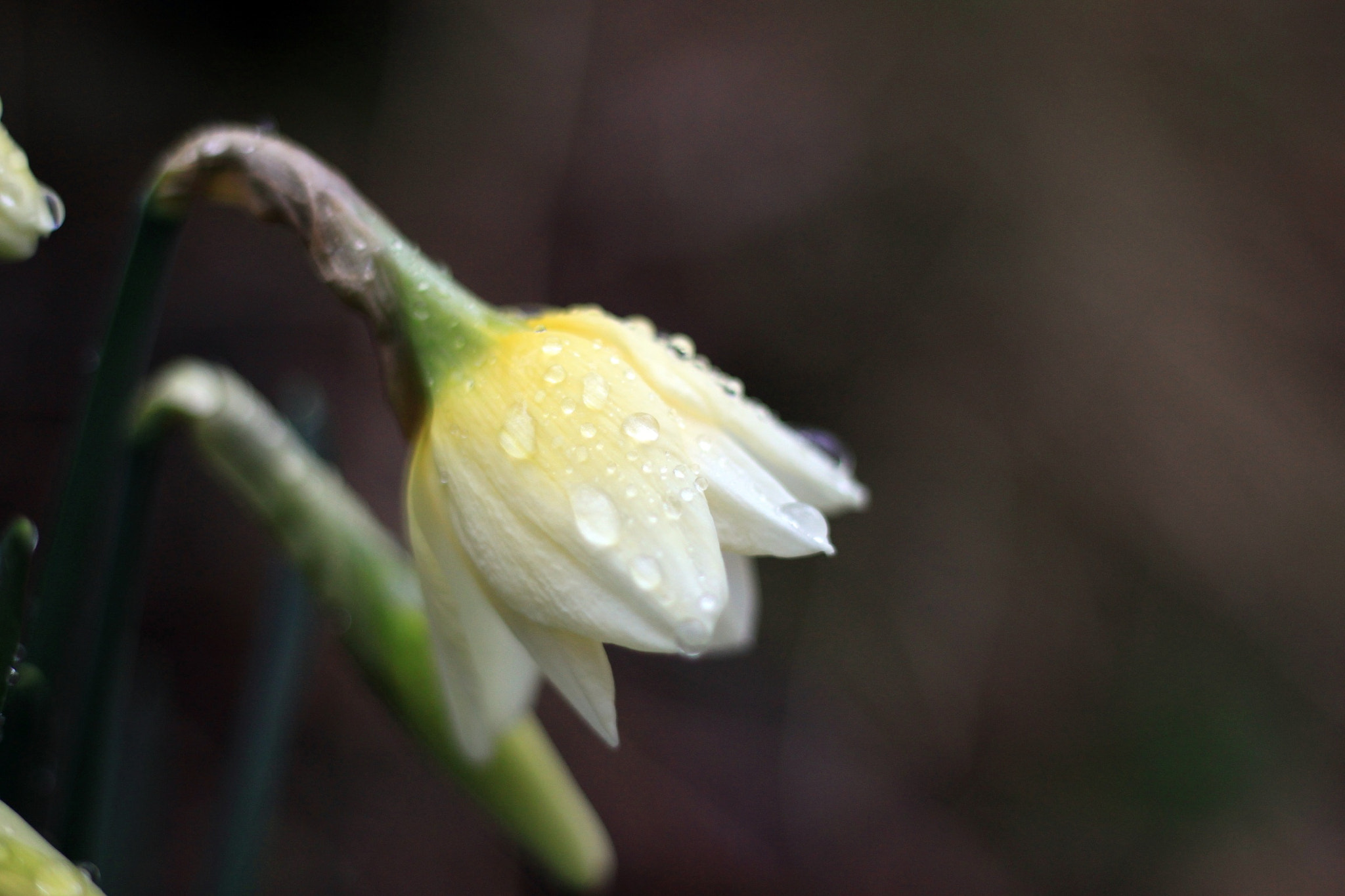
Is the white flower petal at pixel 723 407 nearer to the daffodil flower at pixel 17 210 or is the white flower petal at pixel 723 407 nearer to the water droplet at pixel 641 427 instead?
the water droplet at pixel 641 427

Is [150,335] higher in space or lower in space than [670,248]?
higher

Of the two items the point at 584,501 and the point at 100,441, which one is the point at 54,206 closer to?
the point at 100,441

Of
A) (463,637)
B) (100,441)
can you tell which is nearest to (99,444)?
(100,441)

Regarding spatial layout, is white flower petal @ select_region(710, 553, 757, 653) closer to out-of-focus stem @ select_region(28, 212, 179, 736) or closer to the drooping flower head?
the drooping flower head

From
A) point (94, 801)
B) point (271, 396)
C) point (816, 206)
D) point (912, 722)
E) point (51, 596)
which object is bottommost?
point (912, 722)

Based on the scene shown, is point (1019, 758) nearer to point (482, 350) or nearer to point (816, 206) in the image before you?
point (816, 206)

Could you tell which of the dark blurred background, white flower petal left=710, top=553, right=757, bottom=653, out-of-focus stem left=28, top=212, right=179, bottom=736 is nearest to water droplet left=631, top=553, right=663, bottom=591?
white flower petal left=710, top=553, right=757, bottom=653

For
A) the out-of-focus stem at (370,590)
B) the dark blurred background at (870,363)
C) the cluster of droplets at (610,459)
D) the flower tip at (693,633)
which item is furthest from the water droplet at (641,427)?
the dark blurred background at (870,363)

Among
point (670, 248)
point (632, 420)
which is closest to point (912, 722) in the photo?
point (670, 248)
